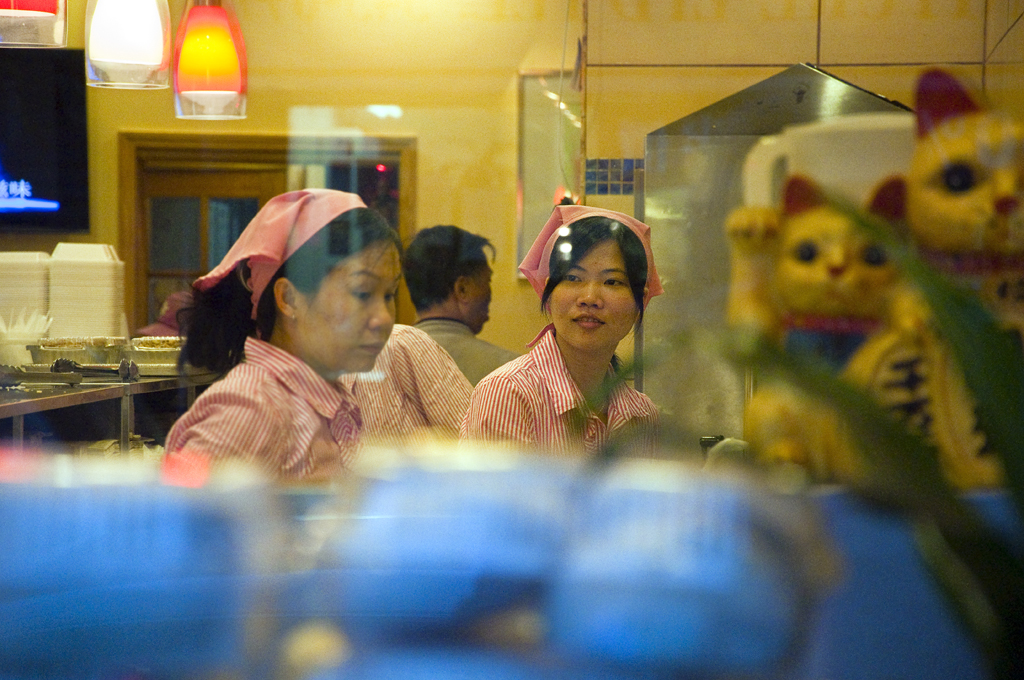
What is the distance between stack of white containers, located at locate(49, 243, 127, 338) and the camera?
1171mm

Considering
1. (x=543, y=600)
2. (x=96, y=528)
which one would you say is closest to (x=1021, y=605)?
(x=543, y=600)

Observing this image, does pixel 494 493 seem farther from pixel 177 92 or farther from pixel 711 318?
pixel 177 92

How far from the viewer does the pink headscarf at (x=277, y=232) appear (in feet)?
2.35

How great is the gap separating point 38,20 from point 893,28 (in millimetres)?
1430

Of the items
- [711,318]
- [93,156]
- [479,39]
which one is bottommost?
[711,318]

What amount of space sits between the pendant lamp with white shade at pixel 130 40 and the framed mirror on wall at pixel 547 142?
0.76 m

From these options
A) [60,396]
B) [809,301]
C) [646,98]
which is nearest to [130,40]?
[60,396]

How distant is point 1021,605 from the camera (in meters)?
0.31

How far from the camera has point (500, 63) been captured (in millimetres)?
1768

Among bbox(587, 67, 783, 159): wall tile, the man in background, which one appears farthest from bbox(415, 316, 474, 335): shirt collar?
bbox(587, 67, 783, 159): wall tile

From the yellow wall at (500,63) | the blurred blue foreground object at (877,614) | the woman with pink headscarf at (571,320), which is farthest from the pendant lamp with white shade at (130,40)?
the blurred blue foreground object at (877,614)

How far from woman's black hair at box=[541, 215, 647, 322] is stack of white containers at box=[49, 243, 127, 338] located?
2.17 feet

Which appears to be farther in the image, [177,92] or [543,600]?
[177,92]

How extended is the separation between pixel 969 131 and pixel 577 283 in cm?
47
